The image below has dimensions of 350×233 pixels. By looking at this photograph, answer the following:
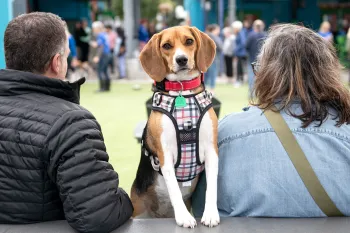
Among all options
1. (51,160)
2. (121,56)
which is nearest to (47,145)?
(51,160)

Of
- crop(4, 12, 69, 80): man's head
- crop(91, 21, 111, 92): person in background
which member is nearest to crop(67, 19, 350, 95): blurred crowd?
crop(91, 21, 111, 92): person in background

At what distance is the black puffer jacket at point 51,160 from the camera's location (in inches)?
77.7

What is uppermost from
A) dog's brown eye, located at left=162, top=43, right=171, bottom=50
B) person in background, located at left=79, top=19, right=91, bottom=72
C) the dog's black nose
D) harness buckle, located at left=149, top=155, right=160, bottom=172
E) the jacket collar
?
dog's brown eye, located at left=162, top=43, right=171, bottom=50

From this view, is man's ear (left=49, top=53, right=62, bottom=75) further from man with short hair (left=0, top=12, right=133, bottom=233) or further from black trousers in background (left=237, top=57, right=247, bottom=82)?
black trousers in background (left=237, top=57, right=247, bottom=82)

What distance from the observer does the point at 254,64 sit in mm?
2621

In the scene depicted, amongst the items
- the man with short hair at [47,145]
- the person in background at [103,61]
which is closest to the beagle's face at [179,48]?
the man with short hair at [47,145]

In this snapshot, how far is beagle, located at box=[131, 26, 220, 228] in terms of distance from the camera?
258 centimetres

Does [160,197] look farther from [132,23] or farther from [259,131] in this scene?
[132,23]

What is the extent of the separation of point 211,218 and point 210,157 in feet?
1.20

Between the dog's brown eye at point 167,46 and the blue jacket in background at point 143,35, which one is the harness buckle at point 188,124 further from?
the blue jacket in background at point 143,35

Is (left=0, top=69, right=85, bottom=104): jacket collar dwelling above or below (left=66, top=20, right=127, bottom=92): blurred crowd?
above

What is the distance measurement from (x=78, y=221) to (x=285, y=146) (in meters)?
0.99

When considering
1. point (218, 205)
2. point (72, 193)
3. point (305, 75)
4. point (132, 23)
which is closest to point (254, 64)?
point (305, 75)

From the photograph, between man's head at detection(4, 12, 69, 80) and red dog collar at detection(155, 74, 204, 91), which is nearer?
man's head at detection(4, 12, 69, 80)
